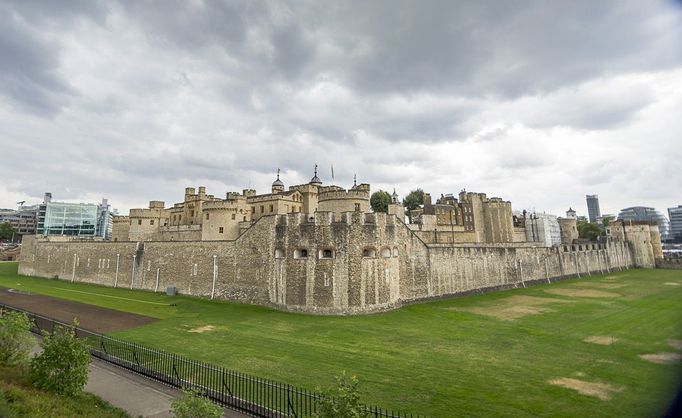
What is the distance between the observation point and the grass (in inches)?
365

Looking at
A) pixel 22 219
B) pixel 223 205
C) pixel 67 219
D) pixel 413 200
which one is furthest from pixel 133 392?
pixel 22 219

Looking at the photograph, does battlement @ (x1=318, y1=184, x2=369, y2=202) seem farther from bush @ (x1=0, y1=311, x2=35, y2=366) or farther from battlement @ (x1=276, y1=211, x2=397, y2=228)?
bush @ (x1=0, y1=311, x2=35, y2=366)

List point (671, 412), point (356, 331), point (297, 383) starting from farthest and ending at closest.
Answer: point (356, 331) < point (297, 383) < point (671, 412)

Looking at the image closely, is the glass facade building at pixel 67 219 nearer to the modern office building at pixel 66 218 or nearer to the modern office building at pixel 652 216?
the modern office building at pixel 66 218

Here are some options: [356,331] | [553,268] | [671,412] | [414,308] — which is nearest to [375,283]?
[414,308]

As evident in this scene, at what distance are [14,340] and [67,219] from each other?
12790 cm

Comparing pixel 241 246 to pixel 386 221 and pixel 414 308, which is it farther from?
pixel 414 308

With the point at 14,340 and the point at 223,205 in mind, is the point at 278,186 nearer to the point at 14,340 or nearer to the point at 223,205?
the point at 223,205

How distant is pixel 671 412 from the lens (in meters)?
11.0

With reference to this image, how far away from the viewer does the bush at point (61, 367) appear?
11289 millimetres

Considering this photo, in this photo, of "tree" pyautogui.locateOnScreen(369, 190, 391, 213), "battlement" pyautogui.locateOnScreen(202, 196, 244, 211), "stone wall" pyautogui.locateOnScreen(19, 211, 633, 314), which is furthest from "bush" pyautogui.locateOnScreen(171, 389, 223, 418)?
"tree" pyautogui.locateOnScreen(369, 190, 391, 213)

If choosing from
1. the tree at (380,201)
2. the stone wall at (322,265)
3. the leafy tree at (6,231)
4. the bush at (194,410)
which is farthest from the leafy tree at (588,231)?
the leafy tree at (6,231)

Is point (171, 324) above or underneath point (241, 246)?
underneath

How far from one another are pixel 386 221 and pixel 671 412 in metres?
22.1
